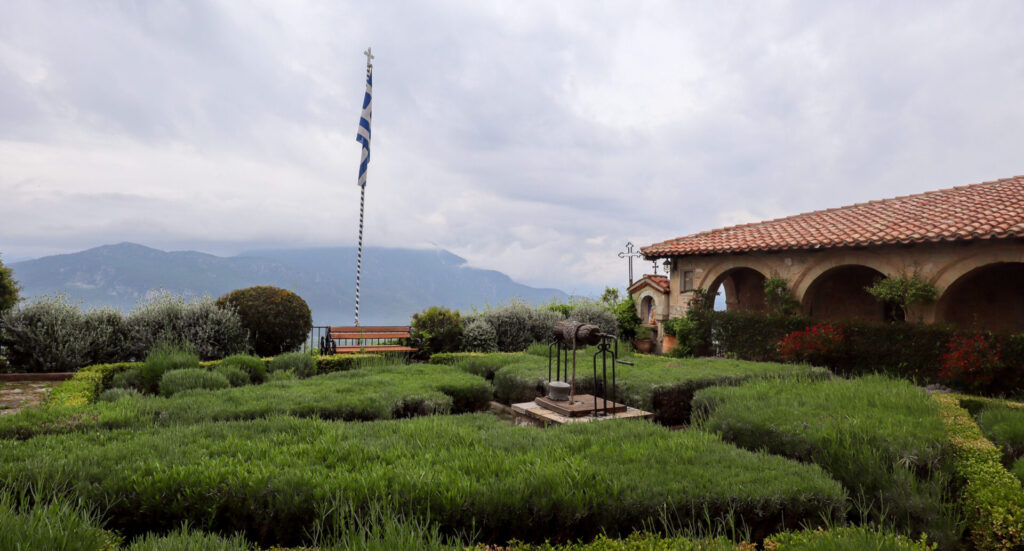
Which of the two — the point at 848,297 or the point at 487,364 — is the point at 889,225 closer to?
the point at 848,297

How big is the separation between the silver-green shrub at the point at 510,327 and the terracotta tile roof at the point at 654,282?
5148 millimetres

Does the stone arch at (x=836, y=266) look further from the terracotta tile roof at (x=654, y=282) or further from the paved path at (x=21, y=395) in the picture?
the paved path at (x=21, y=395)

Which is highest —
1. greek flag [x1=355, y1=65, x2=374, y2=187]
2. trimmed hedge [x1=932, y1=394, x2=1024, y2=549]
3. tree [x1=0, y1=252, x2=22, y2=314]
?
greek flag [x1=355, y1=65, x2=374, y2=187]

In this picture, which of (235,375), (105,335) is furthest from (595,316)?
(105,335)

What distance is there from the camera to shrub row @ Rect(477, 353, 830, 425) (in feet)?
25.2

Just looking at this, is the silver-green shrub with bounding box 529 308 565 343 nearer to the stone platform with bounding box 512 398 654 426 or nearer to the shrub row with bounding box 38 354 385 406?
the shrub row with bounding box 38 354 385 406

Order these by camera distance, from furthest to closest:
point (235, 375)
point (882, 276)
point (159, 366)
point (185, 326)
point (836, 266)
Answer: point (882, 276)
point (836, 266)
point (185, 326)
point (159, 366)
point (235, 375)

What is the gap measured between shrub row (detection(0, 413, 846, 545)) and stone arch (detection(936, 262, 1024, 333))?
1274 centimetres

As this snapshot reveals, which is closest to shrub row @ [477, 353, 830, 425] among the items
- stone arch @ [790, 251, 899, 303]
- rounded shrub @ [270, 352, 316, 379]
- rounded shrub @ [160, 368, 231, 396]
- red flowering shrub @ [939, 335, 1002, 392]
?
red flowering shrub @ [939, 335, 1002, 392]

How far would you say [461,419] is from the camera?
5.86m

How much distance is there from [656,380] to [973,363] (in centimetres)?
575

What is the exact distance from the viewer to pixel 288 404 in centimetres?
630

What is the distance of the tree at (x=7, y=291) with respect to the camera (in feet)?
36.1

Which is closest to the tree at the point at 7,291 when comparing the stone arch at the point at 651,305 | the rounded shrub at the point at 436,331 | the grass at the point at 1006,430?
the rounded shrub at the point at 436,331
